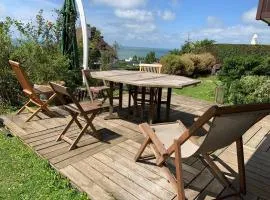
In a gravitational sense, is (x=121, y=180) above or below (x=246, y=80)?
below

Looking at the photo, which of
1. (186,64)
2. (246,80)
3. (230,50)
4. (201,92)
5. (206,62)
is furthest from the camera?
(230,50)

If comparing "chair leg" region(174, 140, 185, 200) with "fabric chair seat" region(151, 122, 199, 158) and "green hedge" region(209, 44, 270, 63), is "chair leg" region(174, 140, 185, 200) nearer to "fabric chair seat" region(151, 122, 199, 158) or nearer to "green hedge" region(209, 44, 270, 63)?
"fabric chair seat" region(151, 122, 199, 158)

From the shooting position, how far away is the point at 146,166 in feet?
11.8

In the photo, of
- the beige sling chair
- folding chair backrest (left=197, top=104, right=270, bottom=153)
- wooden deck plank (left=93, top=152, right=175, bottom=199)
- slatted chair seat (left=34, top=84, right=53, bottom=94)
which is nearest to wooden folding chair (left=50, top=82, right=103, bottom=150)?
wooden deck plank (left=93, top=152, right=175, bottom=199)

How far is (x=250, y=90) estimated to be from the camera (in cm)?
773

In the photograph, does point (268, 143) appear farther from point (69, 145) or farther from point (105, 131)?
point (69, 145)

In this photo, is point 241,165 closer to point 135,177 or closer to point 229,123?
point 229,123

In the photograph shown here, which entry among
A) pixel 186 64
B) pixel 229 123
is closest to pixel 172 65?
pixel 186 64

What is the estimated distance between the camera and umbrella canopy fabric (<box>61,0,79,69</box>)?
791 centimetres

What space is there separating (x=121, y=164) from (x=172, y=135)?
0.80m

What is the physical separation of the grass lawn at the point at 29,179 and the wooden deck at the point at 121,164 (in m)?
0.10

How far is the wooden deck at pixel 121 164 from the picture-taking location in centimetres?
305

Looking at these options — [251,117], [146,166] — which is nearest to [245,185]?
[251,117]

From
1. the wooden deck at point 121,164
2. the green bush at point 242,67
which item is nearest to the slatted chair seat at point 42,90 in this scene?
the wooden deck at point 121,164
